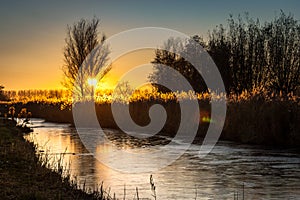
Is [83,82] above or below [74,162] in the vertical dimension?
above

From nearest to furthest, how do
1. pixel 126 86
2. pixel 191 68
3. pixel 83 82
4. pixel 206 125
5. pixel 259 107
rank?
pixel 259 107 → pixel 206 125 → pixel 126 86 → pixel 191 68 → pixel 83 82

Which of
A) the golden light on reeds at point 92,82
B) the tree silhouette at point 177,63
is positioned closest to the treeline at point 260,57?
the tree silhouette at point 177,63

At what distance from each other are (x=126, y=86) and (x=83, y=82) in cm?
1330

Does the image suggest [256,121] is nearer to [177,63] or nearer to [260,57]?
[260,57]

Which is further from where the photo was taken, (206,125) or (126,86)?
(126,86)

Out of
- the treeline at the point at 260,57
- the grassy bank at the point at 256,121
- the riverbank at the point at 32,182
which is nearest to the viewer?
the riverbank at the point at 32,182

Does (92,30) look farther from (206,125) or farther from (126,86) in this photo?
(206,125)

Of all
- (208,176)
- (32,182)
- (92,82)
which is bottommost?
(208,176)

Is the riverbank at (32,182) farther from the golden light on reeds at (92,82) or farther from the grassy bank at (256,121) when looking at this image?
the golden light on reeds at (92,82)

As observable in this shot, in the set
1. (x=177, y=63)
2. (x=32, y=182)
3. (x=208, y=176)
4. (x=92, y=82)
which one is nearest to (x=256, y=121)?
(x=208, y=176)

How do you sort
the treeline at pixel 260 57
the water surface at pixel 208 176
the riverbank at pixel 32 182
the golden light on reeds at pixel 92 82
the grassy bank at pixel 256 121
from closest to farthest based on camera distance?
the riverbank at pixel 32 182, the water surface at pixel 208 176, the grassy bank at pixel 256 121, the treeline at pixel 260 57, the golden light on reeds at pixel 92 82

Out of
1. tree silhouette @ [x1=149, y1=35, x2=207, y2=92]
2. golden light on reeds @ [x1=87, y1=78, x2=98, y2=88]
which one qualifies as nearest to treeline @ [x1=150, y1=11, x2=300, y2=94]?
tree silhouette @ [x1=149, y1=35, x2=207, y2=92]

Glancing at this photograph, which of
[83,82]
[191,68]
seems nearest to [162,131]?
[191,68]

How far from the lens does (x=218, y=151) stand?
16.2m
